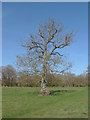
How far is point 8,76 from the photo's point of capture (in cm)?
8450

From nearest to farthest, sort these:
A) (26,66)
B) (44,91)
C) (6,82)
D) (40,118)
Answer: (40,118) < (44,91) < (26,66) < (6,82)

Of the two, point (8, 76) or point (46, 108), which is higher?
point (8, 76)

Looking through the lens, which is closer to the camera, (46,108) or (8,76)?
(46,108)

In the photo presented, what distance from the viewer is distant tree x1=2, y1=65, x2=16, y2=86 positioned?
268 feet

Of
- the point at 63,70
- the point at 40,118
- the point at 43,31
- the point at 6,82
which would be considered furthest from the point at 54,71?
the point at 6,82

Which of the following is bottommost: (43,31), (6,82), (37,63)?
(6,82)

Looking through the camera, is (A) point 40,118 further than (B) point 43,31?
No

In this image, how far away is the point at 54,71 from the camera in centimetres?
2803

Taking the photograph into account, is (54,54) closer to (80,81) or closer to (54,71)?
(54,71)

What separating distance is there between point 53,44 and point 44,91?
684cm

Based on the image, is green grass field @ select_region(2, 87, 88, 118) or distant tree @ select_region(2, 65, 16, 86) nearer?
green grass field @ select_region(2, 87, 88, 118)

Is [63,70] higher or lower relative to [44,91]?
higher

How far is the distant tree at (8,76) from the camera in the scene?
8158 cm

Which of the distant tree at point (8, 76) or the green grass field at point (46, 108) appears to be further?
the distant tree at point (8, 76)
